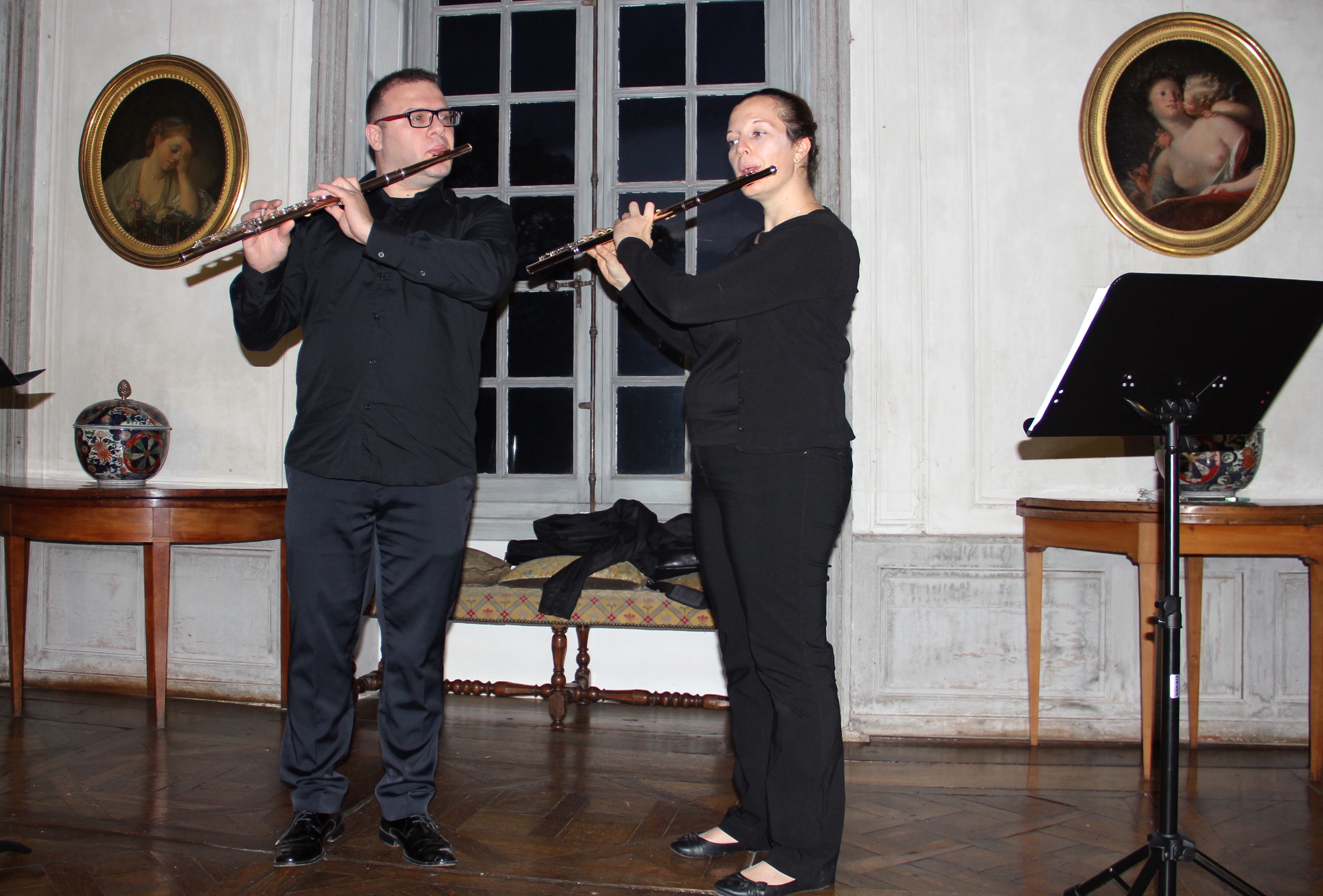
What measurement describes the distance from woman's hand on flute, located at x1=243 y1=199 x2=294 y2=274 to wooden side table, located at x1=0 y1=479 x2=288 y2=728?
1291 mm

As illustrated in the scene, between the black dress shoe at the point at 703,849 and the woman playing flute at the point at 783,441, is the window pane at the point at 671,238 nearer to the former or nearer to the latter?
the woman playing flute at the point at 783,441

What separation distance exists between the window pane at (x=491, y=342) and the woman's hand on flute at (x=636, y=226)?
1.91 meters

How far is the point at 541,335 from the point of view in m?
3.81

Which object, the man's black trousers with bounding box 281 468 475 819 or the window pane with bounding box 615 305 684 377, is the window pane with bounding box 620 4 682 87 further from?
the man's black trousers with bounding box 281 468 475 819

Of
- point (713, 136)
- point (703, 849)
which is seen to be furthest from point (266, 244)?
point (713, 136)

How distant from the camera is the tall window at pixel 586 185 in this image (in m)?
3.71

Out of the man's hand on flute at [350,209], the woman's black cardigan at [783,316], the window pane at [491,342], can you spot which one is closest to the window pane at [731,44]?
the window pane at [491,342]

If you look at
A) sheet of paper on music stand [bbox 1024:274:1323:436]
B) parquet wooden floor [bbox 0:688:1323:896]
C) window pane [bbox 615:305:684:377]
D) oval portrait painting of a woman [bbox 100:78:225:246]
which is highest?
oval portrait painting of a woman [bbox 100:78:225:246]

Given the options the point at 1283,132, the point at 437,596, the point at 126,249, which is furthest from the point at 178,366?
the point at 1283,132

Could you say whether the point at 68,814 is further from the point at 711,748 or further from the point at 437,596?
the point at 711,748

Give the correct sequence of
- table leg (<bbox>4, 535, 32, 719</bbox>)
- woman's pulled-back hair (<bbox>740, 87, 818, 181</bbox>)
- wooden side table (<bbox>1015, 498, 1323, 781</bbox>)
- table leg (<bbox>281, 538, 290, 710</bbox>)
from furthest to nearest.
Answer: table leg (<bbox>281, 538, 290, 710</bbox>)
table leg (<bbox>4, 535, 32, 719</bbox>)
wooden side table (<bbox>1015, 498, 1323, 781</bbox>)
woman's pulled-back hair (<bbox>740, 87, 818, 181</bbox>)

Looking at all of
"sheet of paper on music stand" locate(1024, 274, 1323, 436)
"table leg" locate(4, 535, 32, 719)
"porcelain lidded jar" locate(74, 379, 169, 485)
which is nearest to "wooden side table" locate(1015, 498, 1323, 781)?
"sheet of paper on music stand" locate(1024, 274, 1323, 436)

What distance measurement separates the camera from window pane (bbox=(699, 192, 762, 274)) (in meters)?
3.68

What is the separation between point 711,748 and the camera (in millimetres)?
2854
